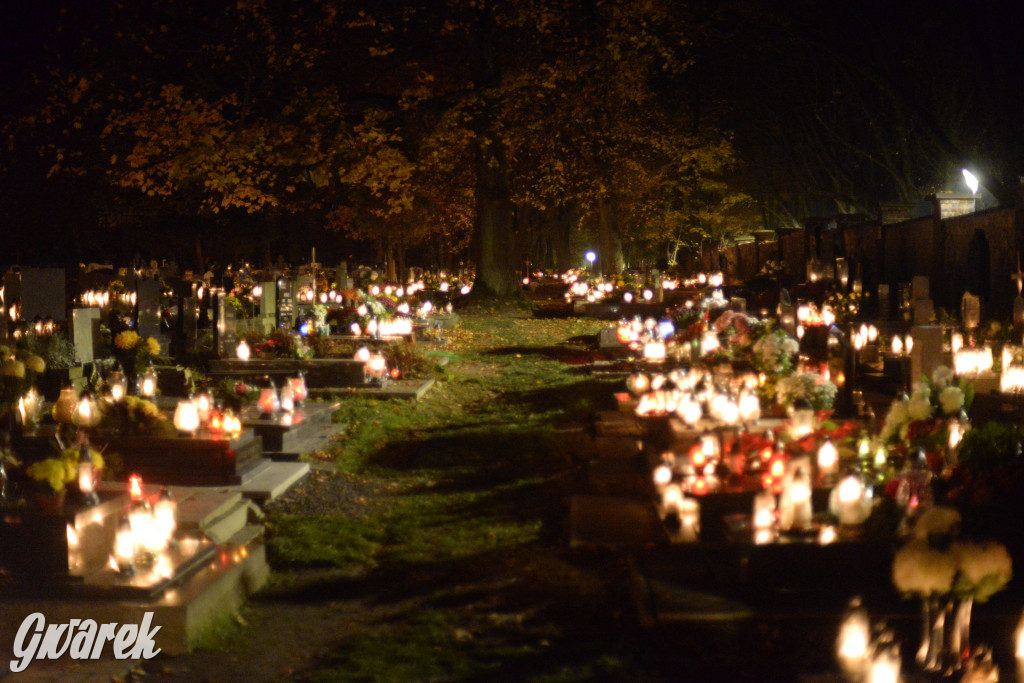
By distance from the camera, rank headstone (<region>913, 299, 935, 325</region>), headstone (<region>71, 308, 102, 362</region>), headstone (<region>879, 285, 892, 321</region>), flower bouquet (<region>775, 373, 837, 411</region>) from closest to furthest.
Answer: flower bouquet (<region>775, 373, 837, 411</region>) → headstone (<region>913, 299, 935, 325</region>) → headstone (<region>71, 308, 102, 362</region>) → headstone (<region>879, 285, 892, 321</region>)

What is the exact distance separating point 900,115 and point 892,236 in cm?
1088

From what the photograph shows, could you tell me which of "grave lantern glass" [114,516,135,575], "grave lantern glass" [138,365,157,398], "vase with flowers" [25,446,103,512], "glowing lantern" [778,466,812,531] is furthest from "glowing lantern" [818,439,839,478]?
"grave lantern glass" [138,365,157,398]

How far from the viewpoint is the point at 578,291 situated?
3491 centimetres

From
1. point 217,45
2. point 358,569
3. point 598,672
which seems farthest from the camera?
point 217,45

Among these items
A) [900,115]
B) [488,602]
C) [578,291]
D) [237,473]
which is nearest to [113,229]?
[578,291]

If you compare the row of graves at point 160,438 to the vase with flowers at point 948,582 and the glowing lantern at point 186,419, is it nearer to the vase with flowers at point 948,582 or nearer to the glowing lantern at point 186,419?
the glowing lantern at point 186,419

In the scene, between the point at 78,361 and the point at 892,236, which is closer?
the point at 78,361

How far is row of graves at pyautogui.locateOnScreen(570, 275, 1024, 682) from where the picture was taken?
5.46 meters

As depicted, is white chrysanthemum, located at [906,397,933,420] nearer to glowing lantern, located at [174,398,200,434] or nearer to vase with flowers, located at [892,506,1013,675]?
vase with flowers, located at [892,506,1013,675]

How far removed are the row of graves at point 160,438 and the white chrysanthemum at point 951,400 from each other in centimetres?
571

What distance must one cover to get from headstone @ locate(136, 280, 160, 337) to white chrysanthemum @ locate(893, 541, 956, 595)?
14641 millimetres

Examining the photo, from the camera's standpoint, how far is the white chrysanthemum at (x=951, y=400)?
8.21 m

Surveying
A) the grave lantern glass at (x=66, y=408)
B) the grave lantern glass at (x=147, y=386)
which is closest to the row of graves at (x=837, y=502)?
the grave lantern glass at (x=66, y=408)

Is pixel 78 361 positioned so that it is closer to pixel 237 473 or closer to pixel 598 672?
pixel 237 473
